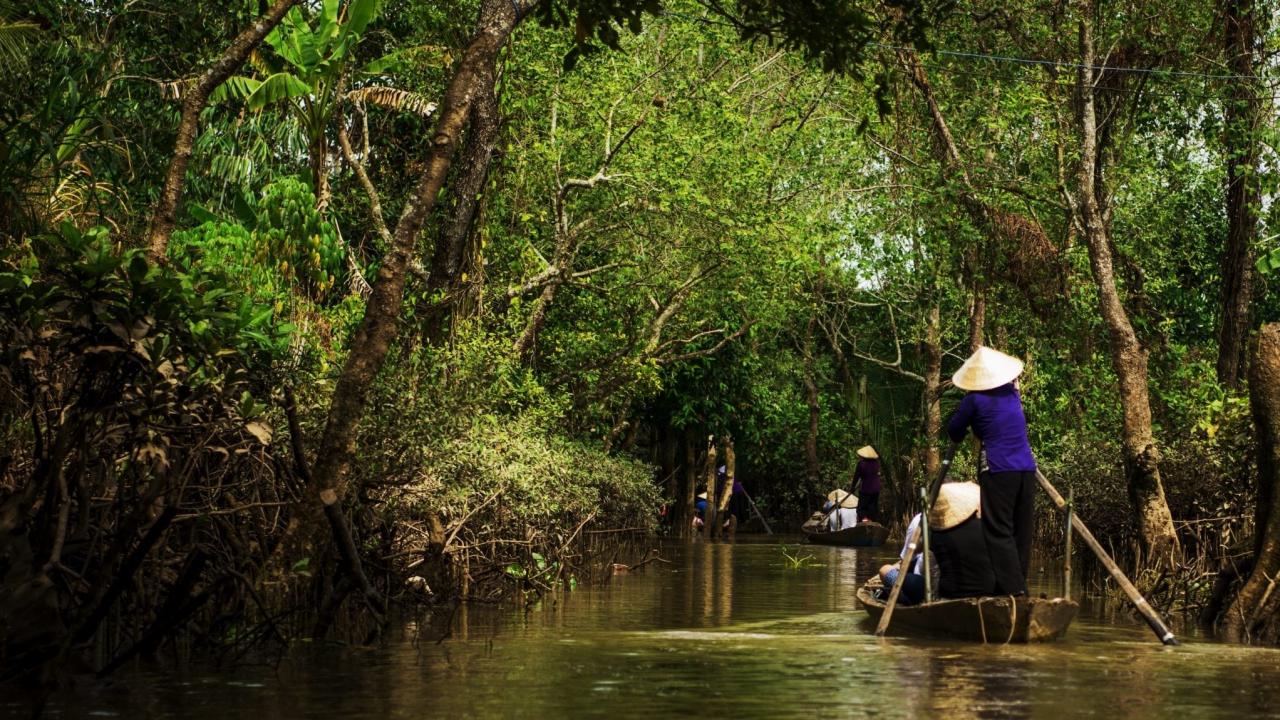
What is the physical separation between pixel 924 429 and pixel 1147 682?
29213 millimetres

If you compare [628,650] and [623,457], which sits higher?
[623,457]

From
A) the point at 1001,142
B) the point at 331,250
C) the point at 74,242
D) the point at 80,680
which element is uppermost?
the point at 1001,142

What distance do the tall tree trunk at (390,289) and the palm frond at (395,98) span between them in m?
9.76

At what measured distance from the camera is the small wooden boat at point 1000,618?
1241 centimetres

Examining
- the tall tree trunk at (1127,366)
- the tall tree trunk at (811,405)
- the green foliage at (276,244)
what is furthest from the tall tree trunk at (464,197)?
the tall tree trunk at (811,405)

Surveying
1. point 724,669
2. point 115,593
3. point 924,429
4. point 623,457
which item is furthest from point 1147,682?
point 924,429

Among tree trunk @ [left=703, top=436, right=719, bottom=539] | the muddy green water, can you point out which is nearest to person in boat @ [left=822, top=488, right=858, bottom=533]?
tree trunk @ [left=703, top=436, right=719, bottom=539]

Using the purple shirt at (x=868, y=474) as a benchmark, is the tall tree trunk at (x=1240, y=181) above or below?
above

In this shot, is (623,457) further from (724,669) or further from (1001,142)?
(724,669)

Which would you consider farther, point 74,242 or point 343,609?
point 343,609

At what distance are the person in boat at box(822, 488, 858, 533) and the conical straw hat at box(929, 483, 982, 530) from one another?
22.4 meters

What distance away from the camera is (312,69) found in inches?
751

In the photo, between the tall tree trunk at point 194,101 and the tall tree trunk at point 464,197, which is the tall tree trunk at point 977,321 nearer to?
the tall tree trunk at point 464,197

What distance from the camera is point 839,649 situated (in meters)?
12.2
